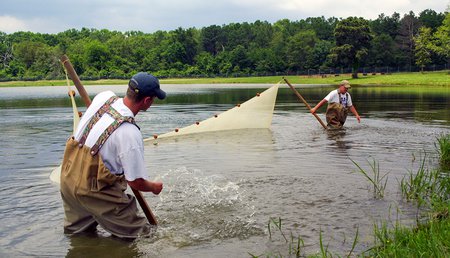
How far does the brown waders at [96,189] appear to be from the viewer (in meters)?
5.85

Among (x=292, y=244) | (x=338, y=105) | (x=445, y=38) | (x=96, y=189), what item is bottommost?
(x=292, y=244)

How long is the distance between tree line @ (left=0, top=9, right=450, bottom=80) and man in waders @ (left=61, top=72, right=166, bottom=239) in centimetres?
8460

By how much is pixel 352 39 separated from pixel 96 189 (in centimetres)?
9274

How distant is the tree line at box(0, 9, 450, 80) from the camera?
93.4m

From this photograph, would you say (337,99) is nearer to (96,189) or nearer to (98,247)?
(98,247)

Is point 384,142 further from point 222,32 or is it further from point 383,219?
point 222,32

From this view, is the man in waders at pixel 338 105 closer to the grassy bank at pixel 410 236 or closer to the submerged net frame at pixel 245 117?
the submerged net frame at pixel 245 117

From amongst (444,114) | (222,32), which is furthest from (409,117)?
(222,32)

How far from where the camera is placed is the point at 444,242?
5.42 m

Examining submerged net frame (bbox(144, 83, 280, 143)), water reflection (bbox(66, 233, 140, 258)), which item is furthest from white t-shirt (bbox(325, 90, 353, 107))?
water reflection (bbox(66, 233, 140, 258))

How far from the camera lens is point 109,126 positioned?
5699mm

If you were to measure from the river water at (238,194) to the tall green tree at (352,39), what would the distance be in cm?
7558

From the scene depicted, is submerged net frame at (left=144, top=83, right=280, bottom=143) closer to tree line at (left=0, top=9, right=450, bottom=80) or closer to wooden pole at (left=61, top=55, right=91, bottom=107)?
wooden pole at (left=61, top=55, right=91, bottom=107)

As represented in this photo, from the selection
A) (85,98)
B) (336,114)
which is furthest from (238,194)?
(336,114)
